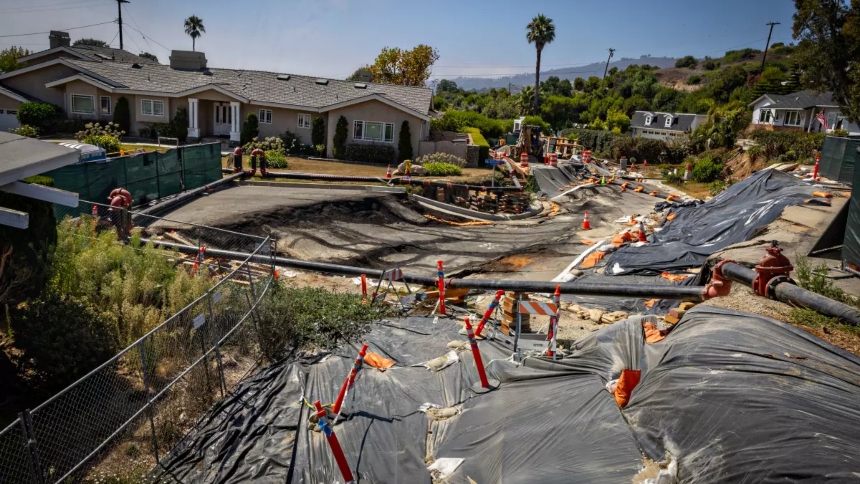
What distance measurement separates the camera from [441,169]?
105ft

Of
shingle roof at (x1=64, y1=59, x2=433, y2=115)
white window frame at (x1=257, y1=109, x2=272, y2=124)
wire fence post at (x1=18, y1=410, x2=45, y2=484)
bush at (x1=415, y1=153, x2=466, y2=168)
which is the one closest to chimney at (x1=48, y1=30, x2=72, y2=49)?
shingle roof at (x1=64, y1=59, x2=433, y2=115)

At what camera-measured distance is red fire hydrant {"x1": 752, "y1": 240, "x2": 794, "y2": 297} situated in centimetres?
934

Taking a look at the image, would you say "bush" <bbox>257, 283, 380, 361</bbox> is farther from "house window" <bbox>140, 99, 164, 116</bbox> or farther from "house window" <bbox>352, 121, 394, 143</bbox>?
"house window" <bbox>140, 99, 164, 116</bbox>

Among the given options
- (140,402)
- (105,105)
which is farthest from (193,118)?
(140,402)

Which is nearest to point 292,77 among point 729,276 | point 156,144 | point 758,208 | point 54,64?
point 156,144

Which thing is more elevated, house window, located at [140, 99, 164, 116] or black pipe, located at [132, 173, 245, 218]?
house window, located at [140, 99, 164, 116]

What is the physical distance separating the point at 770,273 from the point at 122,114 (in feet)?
119

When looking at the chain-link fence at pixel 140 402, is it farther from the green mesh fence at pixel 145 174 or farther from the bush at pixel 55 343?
the green mesh fence at pixel 145 174

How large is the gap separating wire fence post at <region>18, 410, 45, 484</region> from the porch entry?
34353mm

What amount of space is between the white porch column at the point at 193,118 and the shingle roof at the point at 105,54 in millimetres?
11059

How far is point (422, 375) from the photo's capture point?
28.9 ft

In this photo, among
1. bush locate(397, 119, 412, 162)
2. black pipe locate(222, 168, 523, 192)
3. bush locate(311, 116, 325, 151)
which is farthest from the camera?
bush locate(311, 116, 325, 151)

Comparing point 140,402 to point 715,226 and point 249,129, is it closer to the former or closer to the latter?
point 715,226

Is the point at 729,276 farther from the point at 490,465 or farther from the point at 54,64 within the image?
the point at 54,64
